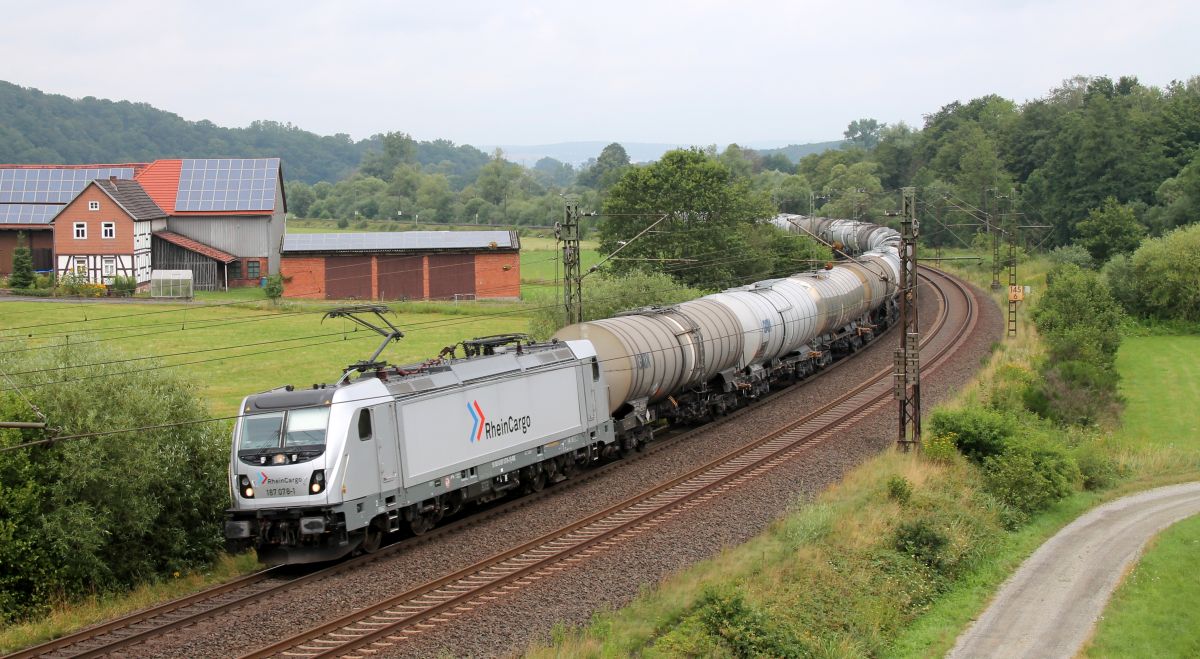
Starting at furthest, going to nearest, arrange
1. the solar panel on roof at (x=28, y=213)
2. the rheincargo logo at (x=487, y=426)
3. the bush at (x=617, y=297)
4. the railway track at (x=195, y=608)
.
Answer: the solar panel on roof at (x=28, y=213)
the bush at (x=617, y=297)
the rheincargo logo at (x=487, y=426)
the railway track at (x=195, y=608)

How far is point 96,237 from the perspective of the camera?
68.1 metres

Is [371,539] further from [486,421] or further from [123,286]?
[123,286]

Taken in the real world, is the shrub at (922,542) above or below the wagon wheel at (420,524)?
below

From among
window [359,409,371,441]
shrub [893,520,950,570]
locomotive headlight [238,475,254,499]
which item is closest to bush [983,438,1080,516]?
shrub [893,520,950,570]

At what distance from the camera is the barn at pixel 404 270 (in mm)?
67562

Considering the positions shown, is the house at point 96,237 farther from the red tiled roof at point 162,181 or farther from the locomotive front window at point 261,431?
the locomotive front window at point 261,431

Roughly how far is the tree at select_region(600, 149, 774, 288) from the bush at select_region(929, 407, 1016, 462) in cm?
3058

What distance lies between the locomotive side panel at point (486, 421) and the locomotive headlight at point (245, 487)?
9.21ft

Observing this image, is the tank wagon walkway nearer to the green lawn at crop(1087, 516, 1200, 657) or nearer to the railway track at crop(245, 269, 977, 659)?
the green lawn at crop(1087, 516, 1200, 657)

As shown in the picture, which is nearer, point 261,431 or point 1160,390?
point 261,431

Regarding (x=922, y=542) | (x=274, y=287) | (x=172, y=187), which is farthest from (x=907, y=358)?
(x=172, y=187)

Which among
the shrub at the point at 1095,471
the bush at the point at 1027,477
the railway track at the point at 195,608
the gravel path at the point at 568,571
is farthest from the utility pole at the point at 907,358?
the railway track at the point at 195,608

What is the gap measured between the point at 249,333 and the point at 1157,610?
44.2m

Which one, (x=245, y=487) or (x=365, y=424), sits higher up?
(x=365, y=424)
